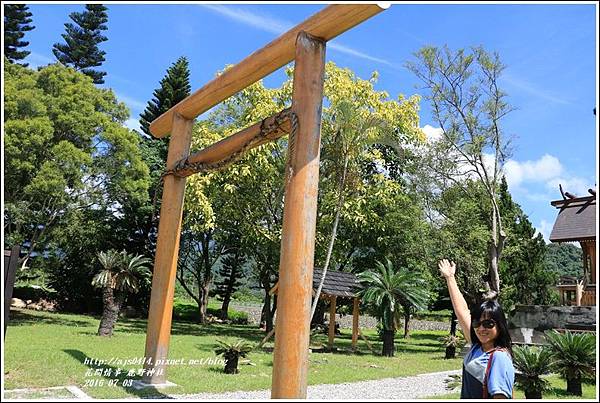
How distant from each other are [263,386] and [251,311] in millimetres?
21063

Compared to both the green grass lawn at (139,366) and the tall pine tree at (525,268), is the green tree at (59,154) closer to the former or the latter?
the green grass lawn at (139,366)

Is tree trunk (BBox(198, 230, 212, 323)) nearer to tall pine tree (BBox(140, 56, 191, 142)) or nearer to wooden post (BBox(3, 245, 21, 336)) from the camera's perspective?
tall pine tree (BBox(140, 56, 191, 142))

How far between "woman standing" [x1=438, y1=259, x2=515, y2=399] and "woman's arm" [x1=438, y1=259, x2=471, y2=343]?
0.61 ft

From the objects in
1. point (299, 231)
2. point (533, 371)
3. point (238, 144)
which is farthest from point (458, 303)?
point (533, 371)

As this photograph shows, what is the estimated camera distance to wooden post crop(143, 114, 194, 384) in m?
6.62

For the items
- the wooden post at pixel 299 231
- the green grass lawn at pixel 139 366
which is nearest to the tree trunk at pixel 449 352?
the green grass lawn at pixel 139 366

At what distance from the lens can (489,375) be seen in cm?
237

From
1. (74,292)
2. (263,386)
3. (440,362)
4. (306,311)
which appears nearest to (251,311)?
(74,292)

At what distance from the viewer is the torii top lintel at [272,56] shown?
438 centimetres

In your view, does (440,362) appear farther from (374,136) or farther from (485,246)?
(485,246)

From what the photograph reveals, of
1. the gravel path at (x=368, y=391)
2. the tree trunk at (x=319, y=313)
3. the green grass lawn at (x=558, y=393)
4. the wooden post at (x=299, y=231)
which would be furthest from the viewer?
the tree trunk at (x=319, y=313)

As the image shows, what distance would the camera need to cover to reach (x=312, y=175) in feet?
15.0

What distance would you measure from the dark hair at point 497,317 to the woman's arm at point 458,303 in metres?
0.23

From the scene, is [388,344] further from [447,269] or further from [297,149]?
[447,269]
